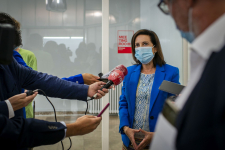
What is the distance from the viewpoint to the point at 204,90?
35 cm

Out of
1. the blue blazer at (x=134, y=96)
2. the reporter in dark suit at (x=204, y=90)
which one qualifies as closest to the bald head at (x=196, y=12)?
the reporter in dark suit at (x=204, y=90)

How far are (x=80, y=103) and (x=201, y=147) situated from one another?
2.27 m

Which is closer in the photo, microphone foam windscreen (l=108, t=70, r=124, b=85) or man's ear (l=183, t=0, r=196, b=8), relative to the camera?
man's ear (l=183, t=0, r=196, b=8)

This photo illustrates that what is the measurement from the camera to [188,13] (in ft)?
1.59

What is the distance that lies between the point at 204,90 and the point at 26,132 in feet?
2.53

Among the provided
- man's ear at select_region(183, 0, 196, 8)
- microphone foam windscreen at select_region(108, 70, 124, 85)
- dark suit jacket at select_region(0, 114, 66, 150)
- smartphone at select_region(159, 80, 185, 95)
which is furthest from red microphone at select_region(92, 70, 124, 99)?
man's ear at select_region(183, 0, 196, 8)

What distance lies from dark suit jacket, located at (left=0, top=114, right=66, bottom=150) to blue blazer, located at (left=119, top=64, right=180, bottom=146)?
820mm

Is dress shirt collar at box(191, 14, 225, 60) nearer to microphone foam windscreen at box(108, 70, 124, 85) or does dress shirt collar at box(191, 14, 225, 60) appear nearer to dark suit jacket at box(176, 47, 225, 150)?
dark suit jacket at box(176, 47, 225, 150)

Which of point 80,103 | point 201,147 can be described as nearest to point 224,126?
point 201,147

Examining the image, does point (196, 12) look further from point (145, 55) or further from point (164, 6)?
point (145, 55)

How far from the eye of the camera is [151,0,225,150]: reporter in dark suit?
34 cm

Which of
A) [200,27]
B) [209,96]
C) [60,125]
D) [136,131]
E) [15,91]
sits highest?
[200,27]

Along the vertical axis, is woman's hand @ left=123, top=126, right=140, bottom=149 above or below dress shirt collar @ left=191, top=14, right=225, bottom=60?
below

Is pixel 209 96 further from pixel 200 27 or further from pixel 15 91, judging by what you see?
pixel 15 91
